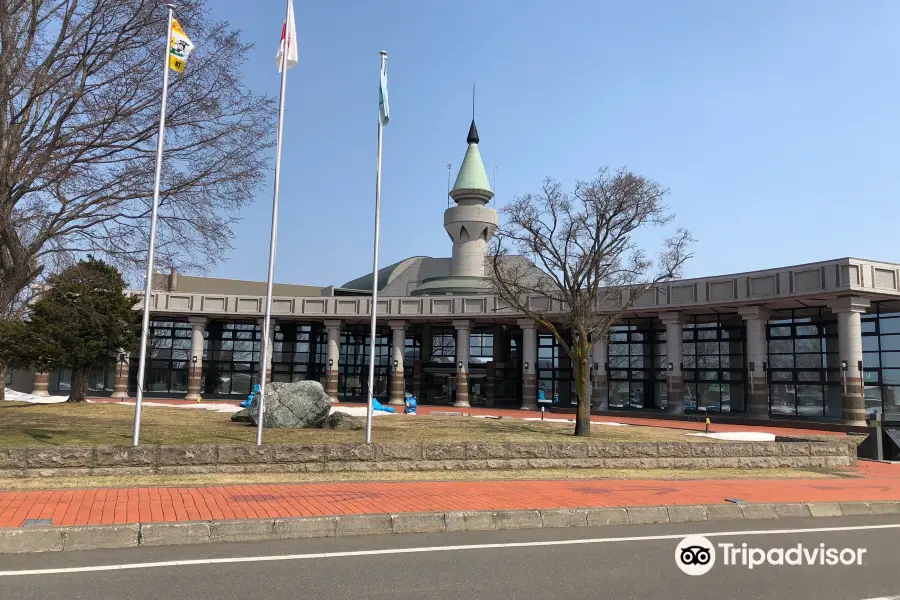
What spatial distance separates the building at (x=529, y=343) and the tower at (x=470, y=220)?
126 mm

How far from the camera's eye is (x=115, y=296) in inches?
1323

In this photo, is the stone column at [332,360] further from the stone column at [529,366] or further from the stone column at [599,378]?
the stone column at [599,378]

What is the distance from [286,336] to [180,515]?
51493 millimetres

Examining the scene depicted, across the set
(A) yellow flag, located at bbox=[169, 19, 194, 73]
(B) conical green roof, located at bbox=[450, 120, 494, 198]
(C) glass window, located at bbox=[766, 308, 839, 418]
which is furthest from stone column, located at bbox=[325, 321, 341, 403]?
(A) yellow flag, located at bbox=[169, 19, 194, 73]

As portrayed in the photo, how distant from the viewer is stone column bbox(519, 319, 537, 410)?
157 ft

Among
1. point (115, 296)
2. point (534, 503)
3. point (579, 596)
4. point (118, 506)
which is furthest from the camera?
A: point (115, 296)

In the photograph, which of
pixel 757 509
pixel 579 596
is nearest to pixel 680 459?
pixel 757 509

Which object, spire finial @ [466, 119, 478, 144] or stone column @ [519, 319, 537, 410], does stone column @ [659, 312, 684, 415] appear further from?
spire finial @ [466, 119, 478, 144]

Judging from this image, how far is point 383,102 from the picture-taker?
732 inches

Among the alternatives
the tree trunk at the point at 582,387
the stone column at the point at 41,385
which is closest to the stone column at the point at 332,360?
the stone column at the point at 41,385

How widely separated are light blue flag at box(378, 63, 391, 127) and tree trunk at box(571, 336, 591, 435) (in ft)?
38.2

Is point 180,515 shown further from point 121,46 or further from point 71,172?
point 121,46

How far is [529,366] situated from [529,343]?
167 cm

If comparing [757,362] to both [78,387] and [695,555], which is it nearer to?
[695,555]
